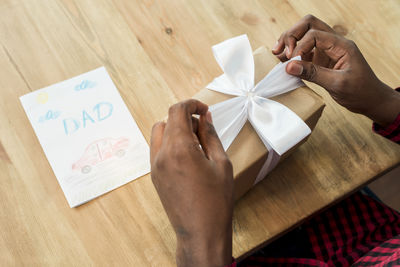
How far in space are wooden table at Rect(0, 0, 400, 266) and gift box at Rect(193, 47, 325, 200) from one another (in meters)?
0.12

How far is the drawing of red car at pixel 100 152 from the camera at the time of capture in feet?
2.55

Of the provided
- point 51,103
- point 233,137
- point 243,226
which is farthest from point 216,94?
point 51,103

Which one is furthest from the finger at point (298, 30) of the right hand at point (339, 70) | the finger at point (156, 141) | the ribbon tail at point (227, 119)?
the finger at point (156, 141)

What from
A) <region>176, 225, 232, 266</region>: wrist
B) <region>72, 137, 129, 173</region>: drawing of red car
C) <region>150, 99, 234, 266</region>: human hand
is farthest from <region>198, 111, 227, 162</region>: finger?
<region>72, 137, 129, 173</region>: drawing of red car

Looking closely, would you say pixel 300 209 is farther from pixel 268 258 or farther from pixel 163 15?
pixel 163 15

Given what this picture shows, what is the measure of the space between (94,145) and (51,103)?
0.15 m

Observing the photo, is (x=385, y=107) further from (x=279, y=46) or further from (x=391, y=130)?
(x=279, y=46)

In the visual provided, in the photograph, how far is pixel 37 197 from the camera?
2.45 feet

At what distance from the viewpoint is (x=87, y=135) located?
2.63 ft

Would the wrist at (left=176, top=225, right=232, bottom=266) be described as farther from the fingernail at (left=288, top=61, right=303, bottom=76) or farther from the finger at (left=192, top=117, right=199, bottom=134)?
the fingernail at (left=288, top=61, right=303, bottom=76)

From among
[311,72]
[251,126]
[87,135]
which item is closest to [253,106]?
[251,126]

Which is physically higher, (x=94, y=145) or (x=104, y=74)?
(x=104, y=74)

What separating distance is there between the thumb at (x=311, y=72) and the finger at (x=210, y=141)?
0.20 meters

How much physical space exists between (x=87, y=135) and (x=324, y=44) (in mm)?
534
